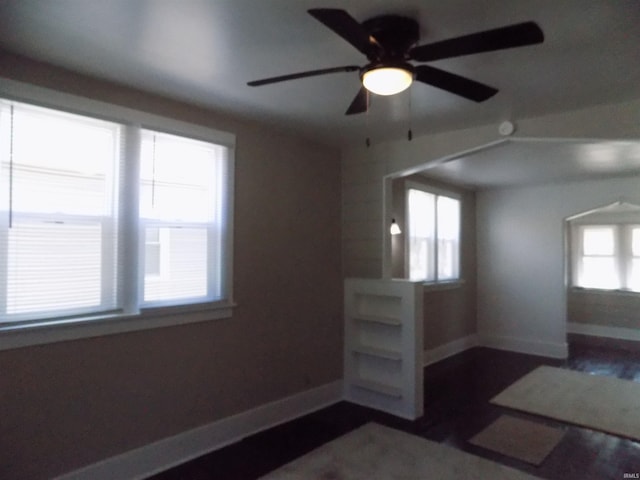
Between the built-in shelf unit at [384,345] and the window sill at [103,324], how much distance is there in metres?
1.49

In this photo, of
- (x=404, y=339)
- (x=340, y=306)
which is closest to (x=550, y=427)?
(x=404, y=339)

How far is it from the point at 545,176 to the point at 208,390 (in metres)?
5.08

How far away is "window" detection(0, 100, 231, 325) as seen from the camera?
2434mm

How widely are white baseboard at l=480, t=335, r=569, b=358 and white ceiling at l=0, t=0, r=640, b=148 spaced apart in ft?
13.8

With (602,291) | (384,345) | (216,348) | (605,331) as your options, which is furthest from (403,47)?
(605,331)

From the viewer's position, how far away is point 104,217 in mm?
2799

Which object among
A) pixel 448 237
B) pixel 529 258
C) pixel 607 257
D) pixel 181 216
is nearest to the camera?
pixel 181 216

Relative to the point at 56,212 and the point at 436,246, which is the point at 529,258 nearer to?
the point at 436,246

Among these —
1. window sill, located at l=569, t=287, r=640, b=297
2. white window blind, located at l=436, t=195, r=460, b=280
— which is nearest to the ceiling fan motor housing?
white window blind, located at l=436, t=195, r=460, b=280

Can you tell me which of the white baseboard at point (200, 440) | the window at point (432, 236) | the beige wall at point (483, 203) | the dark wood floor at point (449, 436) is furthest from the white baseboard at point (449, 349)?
the white baseboard at point (200, 440)

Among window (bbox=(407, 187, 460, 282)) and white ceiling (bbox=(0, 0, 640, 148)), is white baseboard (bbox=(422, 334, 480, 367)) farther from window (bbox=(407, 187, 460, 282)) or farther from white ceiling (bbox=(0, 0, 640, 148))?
white ceiling (bbox=(0, 0, 640, 148))

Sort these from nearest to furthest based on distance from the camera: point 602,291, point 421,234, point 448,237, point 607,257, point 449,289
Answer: point 421,234
point 449,289
point 448,237
point 602,291
point 607,257

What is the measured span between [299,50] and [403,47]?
0.60m

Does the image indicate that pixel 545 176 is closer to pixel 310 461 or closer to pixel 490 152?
pixel 490 152
